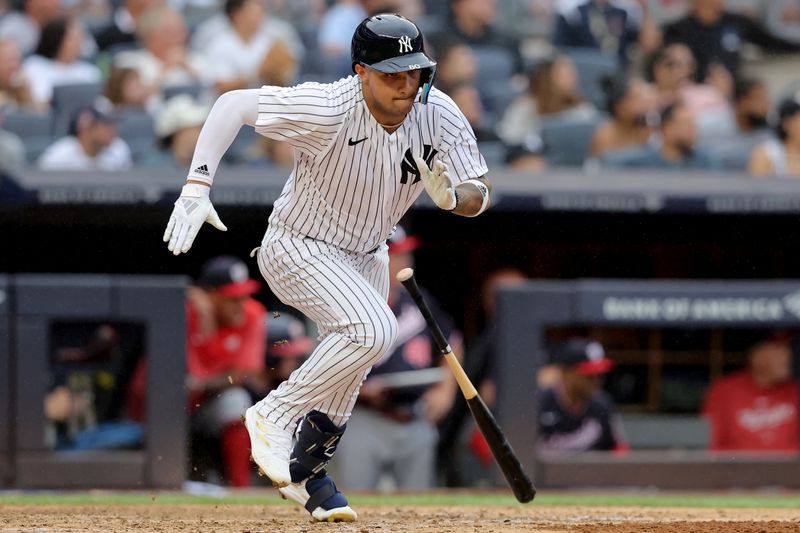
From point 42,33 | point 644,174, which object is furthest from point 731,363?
point 42,33

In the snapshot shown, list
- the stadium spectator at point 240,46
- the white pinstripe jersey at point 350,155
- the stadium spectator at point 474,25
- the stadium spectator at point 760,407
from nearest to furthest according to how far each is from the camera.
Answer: the white pinstripe jersey at point 350,155, the stadium spectator at point 760,407, the stadium spectator at point 240,46, the stadium spectator at point 474,25

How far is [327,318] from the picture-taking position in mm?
4188

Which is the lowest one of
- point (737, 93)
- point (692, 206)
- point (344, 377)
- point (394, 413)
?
point (394, 413)

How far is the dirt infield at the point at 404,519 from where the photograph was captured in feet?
14.0

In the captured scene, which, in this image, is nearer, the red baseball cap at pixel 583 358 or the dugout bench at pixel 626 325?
the dugout bench at pixel 626 325

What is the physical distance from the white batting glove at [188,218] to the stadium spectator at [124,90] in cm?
414

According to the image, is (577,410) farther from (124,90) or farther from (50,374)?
(124,90)

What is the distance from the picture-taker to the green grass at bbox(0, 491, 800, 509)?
18.7ft

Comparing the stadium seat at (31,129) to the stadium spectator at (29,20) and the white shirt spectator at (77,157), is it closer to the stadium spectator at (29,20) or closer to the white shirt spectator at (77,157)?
the white shirt spectator at (77,157)

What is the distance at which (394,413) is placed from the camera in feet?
22.0

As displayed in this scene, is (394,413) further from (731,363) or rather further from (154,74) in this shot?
(154,74)

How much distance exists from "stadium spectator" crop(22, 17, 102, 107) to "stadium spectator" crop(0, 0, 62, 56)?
260 mm

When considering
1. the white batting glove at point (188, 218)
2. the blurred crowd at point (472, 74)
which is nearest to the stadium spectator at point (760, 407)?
the blurred crowd at point (472, 74)

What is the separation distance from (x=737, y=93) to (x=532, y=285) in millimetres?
2953
